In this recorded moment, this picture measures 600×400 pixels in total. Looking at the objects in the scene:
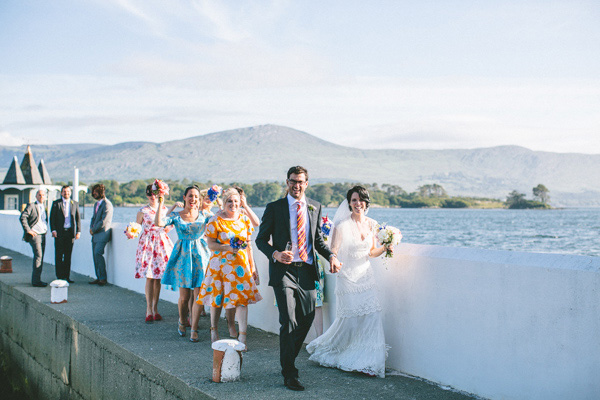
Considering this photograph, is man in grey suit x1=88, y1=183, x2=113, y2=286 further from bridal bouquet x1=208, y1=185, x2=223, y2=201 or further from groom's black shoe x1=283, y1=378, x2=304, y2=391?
groom's black shoe x1=283, y1=378, x2=304, y2=391

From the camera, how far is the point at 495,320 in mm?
5160

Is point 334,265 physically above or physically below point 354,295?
above

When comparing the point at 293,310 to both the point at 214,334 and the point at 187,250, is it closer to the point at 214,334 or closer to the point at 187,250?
the point at 214,334

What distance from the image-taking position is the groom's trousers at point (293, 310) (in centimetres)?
555

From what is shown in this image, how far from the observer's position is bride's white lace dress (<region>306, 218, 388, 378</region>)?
5.98 metres

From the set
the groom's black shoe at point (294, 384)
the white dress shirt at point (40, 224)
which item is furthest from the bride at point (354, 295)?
the white dress shirt at point (40, 224)

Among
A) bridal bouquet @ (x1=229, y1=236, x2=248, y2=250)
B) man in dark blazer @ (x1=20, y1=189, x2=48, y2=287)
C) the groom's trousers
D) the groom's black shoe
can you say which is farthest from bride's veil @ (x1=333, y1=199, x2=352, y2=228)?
man in dark blazer @ (x1=20, y1=189, x2=48, y2=287)

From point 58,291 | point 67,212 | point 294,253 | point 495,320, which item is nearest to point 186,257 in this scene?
point 294,253

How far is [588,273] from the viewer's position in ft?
14.7

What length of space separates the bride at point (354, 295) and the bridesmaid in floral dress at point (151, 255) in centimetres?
311

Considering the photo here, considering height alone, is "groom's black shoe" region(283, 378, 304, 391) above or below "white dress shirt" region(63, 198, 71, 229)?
below

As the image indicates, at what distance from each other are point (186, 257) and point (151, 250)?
1040 mm

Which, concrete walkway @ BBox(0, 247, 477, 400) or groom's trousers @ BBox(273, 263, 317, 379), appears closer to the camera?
concrete walkway @ BBox(0, 247, 477, 400)

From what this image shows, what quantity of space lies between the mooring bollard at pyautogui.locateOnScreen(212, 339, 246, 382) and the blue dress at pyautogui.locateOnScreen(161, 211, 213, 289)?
7.68ft
